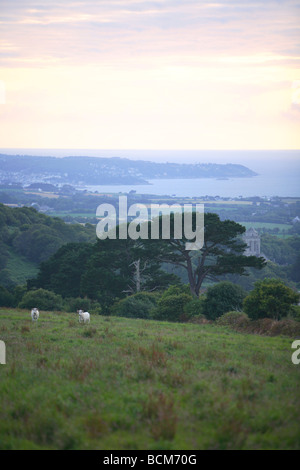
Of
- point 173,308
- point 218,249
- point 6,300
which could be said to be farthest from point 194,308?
point 6,300

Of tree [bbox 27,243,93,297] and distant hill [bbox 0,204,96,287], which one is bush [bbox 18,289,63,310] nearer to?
tree [bbox 27,243,93,297]

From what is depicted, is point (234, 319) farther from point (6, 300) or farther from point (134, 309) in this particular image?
point (6, 300)

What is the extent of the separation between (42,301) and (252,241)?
216 ft

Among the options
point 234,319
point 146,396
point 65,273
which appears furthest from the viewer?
point 65,273

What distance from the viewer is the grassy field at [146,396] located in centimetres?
584

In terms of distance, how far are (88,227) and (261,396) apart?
249ft

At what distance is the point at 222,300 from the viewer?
18.6 m

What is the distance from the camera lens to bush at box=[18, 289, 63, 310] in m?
25.2

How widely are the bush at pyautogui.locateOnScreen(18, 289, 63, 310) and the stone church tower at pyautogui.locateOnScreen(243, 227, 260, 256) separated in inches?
2467

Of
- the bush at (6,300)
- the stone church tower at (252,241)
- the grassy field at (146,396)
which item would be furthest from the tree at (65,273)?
the stone church tower at (252,241)

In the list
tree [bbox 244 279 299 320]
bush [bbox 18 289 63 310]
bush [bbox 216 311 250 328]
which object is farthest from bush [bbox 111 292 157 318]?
tree [bbox 244 279 299 320]

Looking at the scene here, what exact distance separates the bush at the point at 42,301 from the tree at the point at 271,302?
12768 mm
